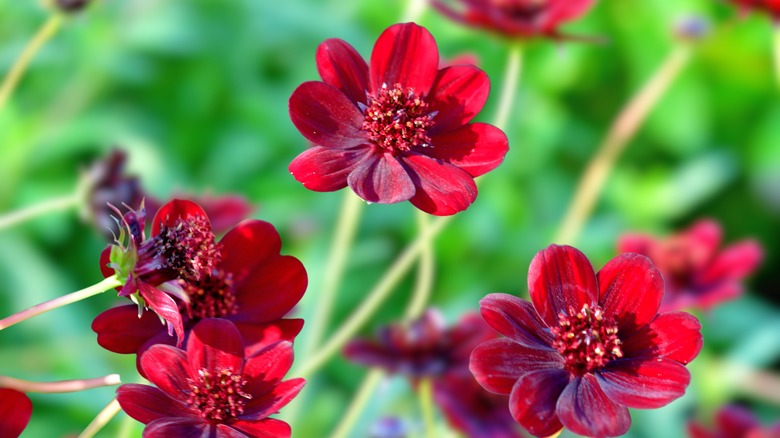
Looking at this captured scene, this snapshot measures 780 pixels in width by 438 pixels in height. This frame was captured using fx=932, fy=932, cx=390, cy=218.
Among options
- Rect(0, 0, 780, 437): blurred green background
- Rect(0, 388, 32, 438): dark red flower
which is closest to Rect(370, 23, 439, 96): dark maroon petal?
Rect(0, 388, 32, 438): dark red flower

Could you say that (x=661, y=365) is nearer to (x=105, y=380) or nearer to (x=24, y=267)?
(x=105, y=380)

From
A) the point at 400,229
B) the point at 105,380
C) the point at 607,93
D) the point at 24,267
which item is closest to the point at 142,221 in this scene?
the point at 105,380

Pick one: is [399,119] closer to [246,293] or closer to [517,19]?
[246,293]

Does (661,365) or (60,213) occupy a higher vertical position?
(60,213)

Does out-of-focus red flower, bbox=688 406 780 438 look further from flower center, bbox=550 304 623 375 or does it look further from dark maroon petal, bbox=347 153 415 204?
dark maroon petal, bbox=347 153 415 204

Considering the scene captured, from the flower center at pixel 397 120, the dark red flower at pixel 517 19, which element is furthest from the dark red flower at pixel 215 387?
the dark red flower at pixel 517 19

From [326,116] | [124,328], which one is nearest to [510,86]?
[326,116]
